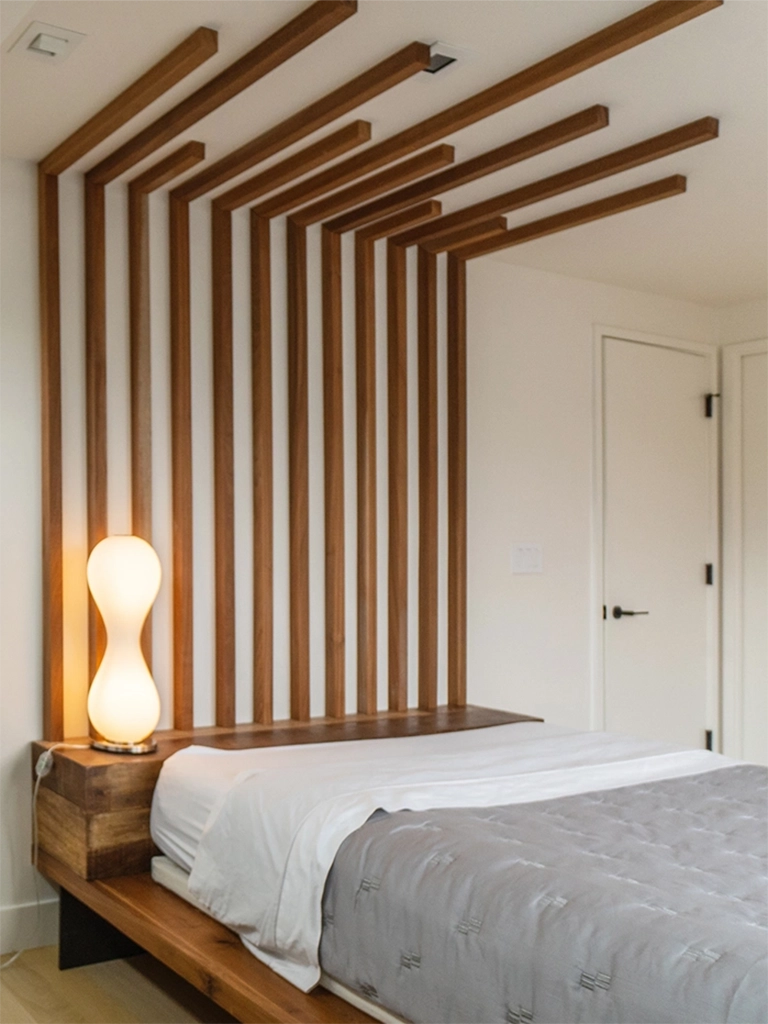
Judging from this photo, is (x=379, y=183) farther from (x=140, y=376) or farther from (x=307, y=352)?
(x=140, y=376)

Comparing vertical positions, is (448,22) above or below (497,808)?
above

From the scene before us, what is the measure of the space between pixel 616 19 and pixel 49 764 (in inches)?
95.7

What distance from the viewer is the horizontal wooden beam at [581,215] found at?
3.39 m

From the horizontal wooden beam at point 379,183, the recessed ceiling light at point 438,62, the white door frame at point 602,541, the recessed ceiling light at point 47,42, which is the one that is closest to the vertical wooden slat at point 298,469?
the horizontal wooden beam at point 379,183

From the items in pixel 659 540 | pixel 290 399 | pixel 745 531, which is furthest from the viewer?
pixel 745 531

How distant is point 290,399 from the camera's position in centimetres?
376

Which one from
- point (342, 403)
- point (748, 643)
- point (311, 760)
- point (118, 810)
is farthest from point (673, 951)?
point (748, 643)

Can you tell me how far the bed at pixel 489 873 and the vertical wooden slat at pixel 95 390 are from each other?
0.58 m

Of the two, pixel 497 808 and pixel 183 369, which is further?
pixel 183 369

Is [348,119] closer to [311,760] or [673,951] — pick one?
[311,760]

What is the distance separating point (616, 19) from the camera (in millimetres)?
2377

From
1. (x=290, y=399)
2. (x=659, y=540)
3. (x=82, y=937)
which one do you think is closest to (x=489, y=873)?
(x=82, y=937)

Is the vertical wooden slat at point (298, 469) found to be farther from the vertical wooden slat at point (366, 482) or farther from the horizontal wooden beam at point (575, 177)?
the horizontal wooden beam at point (575, 177)

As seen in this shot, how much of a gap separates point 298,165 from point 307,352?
2.56ft
